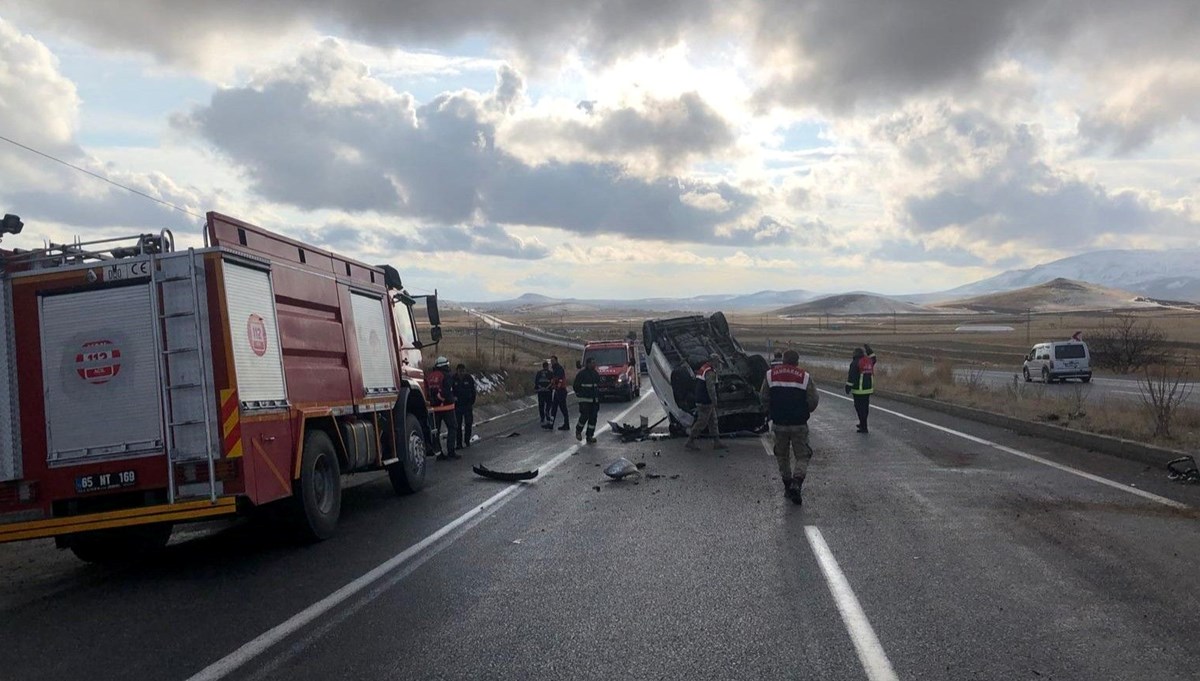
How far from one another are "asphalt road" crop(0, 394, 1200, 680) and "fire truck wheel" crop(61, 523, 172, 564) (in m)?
0.23

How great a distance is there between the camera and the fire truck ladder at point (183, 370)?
26.0 feet

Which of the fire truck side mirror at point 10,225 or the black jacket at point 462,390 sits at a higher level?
the fire truck side mirror at point 10,225

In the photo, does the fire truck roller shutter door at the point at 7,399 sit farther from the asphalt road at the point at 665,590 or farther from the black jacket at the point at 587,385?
the black jacket at the point at 587,385

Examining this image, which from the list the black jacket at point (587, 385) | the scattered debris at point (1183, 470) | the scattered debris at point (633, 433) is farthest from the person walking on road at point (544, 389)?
the scattered debris at point (1183, 470)

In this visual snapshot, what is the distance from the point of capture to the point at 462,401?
18.7 m

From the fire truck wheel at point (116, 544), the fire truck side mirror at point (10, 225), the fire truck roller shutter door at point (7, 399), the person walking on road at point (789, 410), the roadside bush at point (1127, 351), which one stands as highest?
the fire truck side mirror at point (10, 225)

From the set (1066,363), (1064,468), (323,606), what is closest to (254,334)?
(323,606)

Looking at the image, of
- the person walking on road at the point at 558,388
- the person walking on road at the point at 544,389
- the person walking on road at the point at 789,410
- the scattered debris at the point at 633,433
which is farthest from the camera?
the person walking on road at the point at 544,389

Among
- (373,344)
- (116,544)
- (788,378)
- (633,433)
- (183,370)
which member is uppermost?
(373,344)

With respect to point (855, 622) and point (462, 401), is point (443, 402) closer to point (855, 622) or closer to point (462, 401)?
point (462, 401)

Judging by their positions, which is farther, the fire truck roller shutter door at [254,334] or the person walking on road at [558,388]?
the person walking on road at [558,388]

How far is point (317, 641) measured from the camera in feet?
19.4

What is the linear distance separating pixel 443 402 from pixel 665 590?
1133 centimetres

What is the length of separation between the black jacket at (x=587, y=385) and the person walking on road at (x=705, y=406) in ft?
8.34
